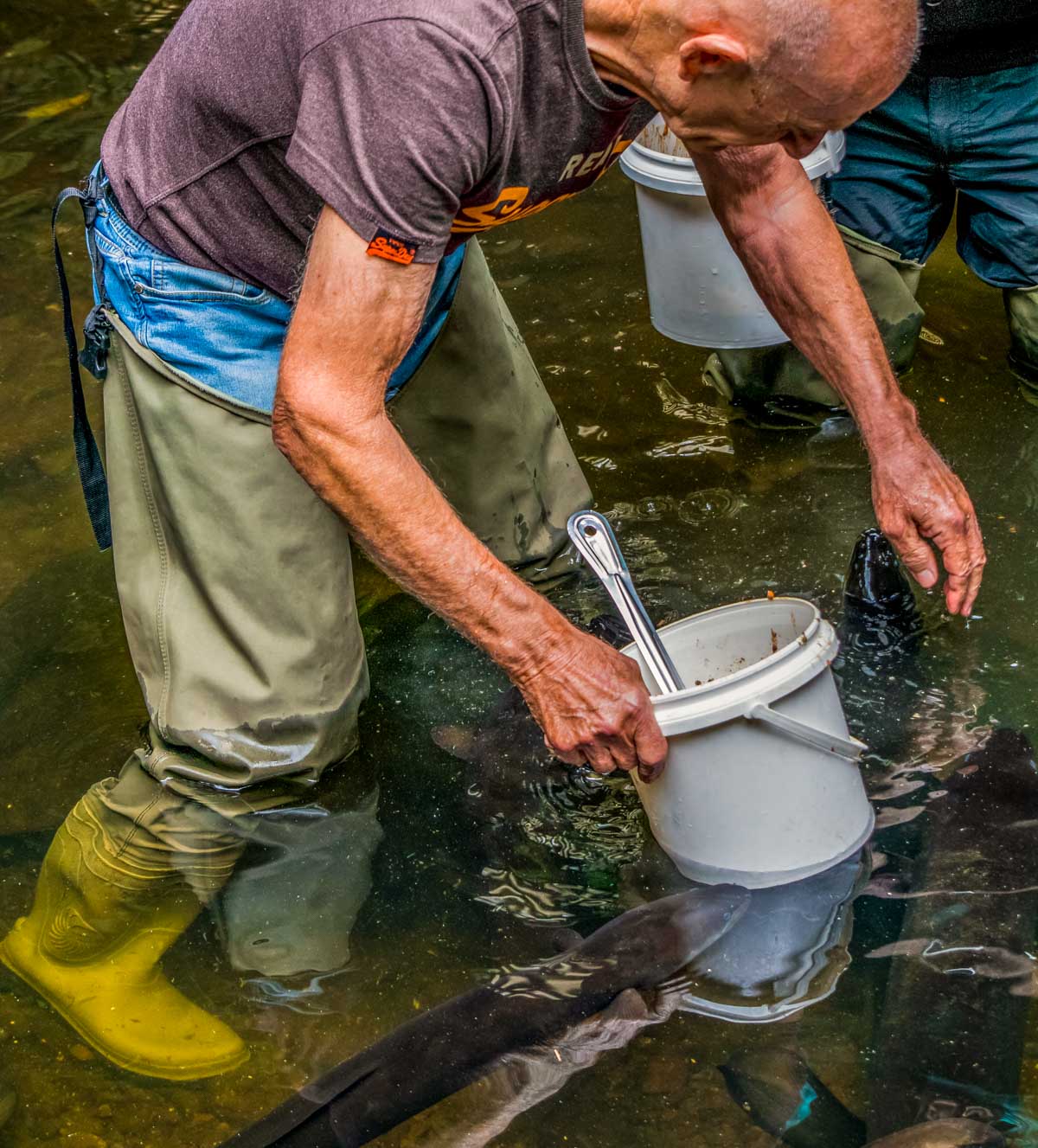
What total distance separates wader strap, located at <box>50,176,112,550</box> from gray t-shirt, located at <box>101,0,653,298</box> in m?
0.10

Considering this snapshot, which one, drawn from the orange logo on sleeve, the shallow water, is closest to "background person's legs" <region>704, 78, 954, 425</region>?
the shallow water

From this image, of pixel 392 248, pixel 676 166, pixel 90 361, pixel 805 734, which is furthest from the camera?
pixel 676 166

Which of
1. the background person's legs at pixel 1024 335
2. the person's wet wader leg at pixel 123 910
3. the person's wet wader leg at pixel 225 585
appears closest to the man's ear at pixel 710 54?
the person's wet wader leg at pixel 225 585

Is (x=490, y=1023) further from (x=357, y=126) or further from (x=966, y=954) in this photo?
(x=357, y=126)

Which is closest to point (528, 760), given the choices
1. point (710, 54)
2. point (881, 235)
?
point (710, 54)

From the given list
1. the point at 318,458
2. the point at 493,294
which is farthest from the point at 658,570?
the point at 318,458

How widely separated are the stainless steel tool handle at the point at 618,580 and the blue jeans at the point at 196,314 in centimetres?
60

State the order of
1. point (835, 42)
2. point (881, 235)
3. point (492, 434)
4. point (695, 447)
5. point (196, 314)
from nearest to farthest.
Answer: point (835, 42) → point (196, 314) → point (492, 434) → point (881, 235) → point (695, 447)

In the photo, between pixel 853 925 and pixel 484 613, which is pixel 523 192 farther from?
pixel 853 925

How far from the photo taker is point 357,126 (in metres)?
1.91

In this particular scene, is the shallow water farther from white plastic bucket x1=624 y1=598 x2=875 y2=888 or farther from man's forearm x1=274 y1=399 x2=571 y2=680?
man's forearm x1=274 y1=399 x2=571 y2=680

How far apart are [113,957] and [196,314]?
1.24 m

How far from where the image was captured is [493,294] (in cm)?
308

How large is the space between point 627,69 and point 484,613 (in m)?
0.83
